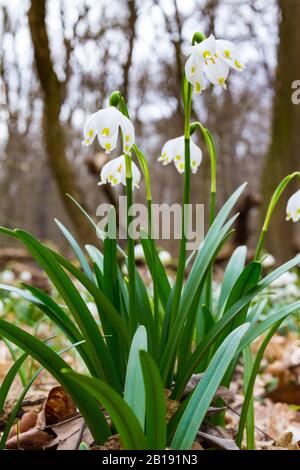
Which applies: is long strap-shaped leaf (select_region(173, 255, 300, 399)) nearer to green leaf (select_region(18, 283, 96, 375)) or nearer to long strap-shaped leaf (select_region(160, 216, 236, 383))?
long strap-shaped leaf (select_region(160, 216, 236, 383))

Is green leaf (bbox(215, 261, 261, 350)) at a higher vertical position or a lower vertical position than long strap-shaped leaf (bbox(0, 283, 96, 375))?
higher

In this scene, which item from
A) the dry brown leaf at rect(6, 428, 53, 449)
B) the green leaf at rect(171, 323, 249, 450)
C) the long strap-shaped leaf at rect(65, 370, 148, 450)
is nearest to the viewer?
the long strap-shaped leaf at rect(65, 370, 148, 450)

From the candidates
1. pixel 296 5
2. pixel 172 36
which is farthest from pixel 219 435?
pixel 172 36

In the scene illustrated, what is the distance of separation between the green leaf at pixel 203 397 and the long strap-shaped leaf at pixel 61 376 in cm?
17

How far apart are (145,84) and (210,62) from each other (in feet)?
24.3

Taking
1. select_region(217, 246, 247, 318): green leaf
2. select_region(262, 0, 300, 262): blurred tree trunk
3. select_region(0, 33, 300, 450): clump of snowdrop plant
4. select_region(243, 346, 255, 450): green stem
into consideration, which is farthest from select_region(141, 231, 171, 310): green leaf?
select_region(262, 0, 300, 262): blurred tree trunk

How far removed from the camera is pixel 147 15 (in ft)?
18.6

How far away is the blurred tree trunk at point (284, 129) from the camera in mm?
4410

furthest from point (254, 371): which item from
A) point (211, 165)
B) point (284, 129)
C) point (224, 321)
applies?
point (284, 129)

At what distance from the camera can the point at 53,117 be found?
451 centimetres

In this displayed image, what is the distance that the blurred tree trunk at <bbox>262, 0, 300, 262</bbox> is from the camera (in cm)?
441

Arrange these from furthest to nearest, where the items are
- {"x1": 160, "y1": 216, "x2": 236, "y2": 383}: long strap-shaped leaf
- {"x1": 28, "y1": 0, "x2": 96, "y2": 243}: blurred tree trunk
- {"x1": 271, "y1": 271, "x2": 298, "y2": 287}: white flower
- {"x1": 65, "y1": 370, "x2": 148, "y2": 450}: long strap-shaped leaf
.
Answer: {"x1": 28, "y1": 0, "x2": 96, "y2": 243}: blurred tree trunk
{"x1": 271, "y1": 271, "x2": 298, "y2": 287}: white flower
{"x1": 160, "y1": 216, "x2": 236, "y2": 383}: long strap-shaped leaf
{"x1": 65, "y1": 370, "x2": 148, "y2": 450}: long strap-shaped leaf

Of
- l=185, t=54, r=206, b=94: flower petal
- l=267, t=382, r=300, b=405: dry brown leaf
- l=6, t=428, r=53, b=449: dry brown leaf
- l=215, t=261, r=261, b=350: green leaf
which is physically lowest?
l=267, t=382, r=300, b=405: dry brown leaf
